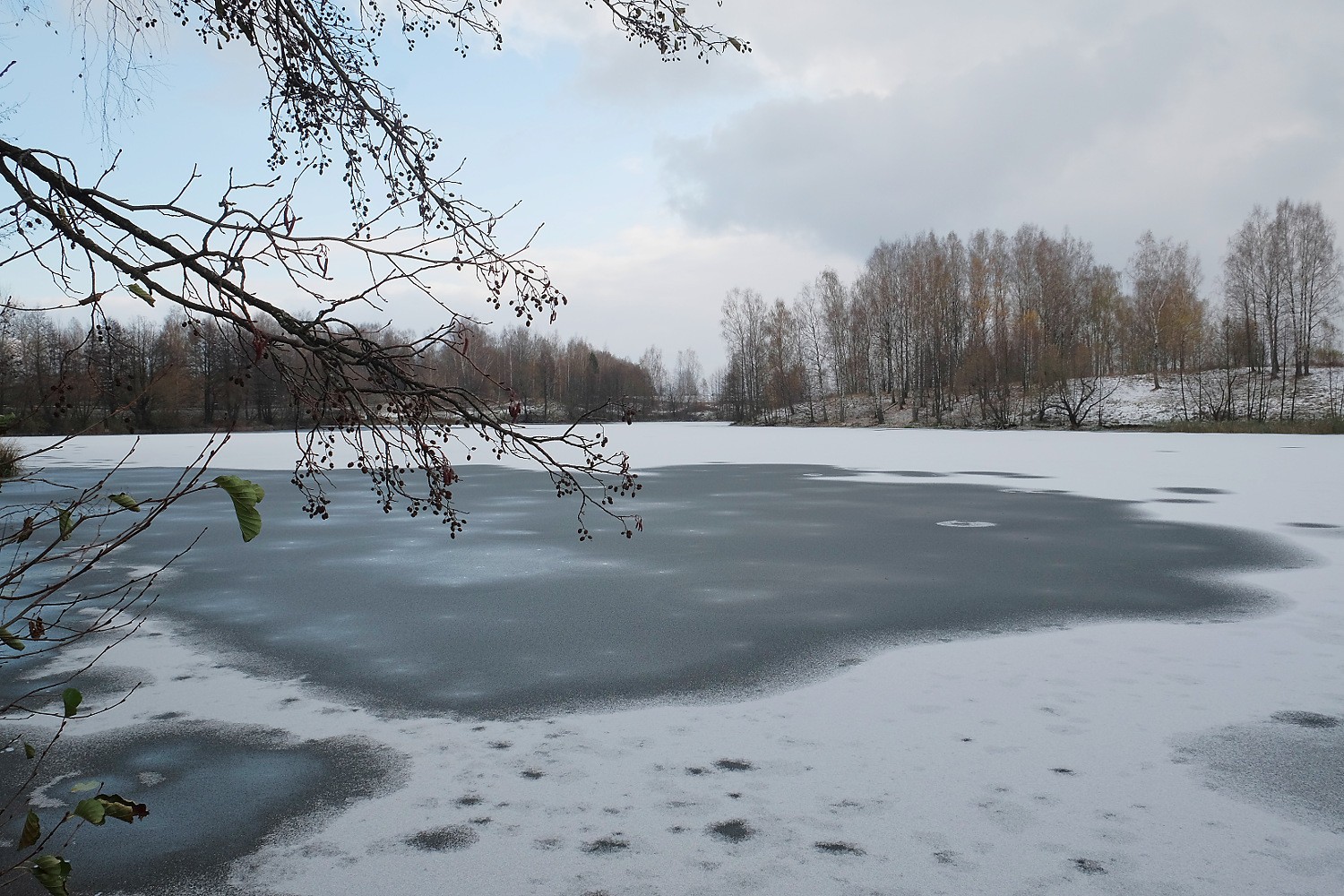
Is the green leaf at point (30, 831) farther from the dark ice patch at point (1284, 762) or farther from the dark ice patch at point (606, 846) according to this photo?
the dark ice patch at point (1284, 762)

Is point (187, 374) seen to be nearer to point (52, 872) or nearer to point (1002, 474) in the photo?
point (52, 872)

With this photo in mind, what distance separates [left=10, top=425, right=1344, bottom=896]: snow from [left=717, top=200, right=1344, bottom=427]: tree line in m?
44.1

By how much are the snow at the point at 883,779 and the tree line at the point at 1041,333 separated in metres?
44.1

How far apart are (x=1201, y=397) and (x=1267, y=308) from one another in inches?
282

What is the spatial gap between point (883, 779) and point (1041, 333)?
56604mm

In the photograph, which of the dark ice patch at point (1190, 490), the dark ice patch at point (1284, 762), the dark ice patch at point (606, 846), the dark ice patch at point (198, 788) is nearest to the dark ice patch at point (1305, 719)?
the dark ice patch at point (1284, 762)

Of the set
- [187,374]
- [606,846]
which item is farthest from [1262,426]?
[187,374]

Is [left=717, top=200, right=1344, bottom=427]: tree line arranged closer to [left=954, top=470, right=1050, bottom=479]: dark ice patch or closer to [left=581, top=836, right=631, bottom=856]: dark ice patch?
[left=954, top=470, right=1050, bottom=479]: dark ice patch

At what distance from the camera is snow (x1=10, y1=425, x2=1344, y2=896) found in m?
3.21

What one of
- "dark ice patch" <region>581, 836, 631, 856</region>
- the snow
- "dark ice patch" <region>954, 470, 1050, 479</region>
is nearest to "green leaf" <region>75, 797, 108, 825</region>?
the snow

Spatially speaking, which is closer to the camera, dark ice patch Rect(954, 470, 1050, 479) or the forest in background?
dark ice patch Rect(954, 470, 1050, 479)

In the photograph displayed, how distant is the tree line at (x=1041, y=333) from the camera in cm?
4947

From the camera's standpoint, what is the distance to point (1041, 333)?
55.3 meters

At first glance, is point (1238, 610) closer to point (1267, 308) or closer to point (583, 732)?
point (583, 732)
